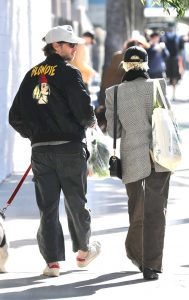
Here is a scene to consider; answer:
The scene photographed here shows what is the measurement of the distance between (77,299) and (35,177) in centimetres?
108

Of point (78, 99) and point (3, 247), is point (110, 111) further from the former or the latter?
point (3, 247)

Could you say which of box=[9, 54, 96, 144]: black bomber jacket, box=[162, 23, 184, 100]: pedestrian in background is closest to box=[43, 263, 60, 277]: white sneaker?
box=[9, 54, 96, 144]: black bomber jacket

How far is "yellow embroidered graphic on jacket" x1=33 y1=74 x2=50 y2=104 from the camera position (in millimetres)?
7602

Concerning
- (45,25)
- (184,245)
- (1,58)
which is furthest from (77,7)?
(184,245)

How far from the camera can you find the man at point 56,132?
299 inches

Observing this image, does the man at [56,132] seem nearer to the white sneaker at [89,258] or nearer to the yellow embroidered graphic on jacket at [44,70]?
the yellow embroidered graphic on jacket at [44,70]

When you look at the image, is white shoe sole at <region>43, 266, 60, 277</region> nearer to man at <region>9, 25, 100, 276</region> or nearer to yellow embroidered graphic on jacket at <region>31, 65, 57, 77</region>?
man at <region>9, 25, 100, 276</region>

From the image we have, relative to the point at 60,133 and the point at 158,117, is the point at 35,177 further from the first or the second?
the point at 158,117

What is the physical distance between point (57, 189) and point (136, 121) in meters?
0.75

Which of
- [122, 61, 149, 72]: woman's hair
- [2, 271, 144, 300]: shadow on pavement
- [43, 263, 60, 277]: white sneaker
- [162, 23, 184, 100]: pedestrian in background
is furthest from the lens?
[162, 23, 184, 100]: pedestrian in background

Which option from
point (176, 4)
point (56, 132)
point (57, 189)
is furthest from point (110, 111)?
point (176, 4)

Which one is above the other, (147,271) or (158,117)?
(158,117)

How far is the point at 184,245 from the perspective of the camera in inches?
353

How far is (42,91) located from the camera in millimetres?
7605
